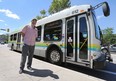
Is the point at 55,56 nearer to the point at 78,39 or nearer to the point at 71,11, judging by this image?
the point at 78,39

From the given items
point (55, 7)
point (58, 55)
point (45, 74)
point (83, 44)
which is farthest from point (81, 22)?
point (55, 7)

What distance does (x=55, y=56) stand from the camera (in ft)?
25.1

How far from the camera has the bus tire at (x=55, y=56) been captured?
24.1ft

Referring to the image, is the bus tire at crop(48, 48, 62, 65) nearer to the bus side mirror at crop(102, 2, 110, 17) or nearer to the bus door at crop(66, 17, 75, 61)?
the bus door at crop(66, 17, 75, 61)

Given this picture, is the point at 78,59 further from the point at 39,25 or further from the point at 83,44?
the point at 39,25

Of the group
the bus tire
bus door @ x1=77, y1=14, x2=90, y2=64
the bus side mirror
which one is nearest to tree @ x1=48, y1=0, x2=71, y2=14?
the bus tire

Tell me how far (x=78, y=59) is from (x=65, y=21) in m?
2.10

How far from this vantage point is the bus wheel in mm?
7375

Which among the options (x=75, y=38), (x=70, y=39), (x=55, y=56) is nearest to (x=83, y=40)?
(x=75, y=38)

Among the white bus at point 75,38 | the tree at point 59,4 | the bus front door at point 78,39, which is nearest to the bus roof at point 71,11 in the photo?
the white bus at point 75,38

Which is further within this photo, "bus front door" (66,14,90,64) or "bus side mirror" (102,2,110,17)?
"bus front door" (66,14,90,64)

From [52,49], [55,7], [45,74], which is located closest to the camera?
[45,74]

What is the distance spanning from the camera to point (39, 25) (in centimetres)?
971

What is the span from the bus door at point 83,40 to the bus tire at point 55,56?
1324 millimetres
